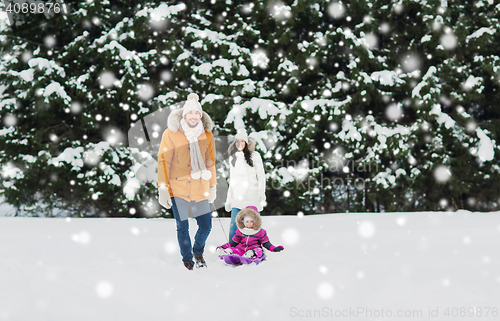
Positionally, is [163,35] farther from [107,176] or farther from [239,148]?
[239,148]

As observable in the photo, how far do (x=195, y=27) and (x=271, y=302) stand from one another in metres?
6.90

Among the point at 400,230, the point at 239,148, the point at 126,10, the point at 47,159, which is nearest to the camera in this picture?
the point at 239,148

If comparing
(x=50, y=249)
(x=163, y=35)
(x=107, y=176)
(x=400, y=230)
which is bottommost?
(x=107, y=176)

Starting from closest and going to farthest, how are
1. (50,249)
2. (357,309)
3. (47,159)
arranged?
(357,309) < (50,249) < (47,159)

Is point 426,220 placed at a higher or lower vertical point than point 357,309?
lower

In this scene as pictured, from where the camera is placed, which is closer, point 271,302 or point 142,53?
point 271,302

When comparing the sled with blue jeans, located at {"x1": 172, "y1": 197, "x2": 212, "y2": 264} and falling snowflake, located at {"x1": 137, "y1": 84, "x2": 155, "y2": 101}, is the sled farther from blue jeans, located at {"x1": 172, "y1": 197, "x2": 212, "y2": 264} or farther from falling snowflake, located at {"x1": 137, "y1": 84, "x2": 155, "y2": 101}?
falling snowflake, located at {"x1": 137, "y1": 84, "x2": 155, "y2": 101}

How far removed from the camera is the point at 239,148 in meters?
4.28

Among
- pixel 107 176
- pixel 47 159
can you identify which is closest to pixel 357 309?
pixel 107 176

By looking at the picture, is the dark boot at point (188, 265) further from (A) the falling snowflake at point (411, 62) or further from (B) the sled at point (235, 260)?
(A) the falling snowflake at point (411, 62)

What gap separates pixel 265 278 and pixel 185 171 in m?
1.22

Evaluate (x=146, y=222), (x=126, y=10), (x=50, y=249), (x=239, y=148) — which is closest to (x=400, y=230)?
(x=239, y=148)

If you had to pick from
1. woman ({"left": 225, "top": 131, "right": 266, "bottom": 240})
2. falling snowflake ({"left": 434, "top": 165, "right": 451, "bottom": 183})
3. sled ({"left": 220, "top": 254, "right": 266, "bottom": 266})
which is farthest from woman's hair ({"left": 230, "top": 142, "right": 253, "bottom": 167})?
falling snowflake ({"left": 434, "top": 165, "right": 451, "bottom": 183})

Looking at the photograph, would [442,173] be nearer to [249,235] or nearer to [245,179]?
[245,179]
